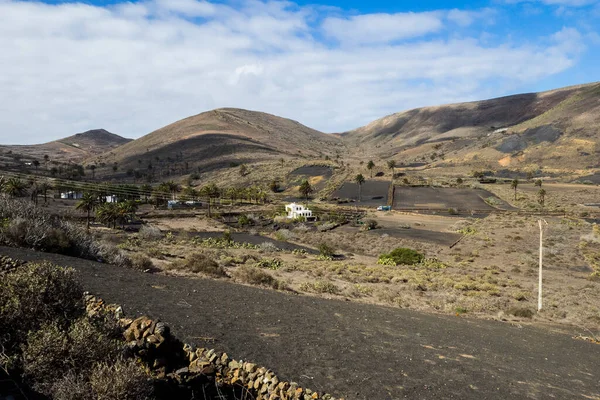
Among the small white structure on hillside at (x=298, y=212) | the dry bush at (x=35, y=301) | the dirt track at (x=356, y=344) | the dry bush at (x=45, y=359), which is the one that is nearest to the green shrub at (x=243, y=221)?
the small white structure on hillside at (x=298, y=212)

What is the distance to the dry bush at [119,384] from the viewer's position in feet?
17.1

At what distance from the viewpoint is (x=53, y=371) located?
5.81 meters

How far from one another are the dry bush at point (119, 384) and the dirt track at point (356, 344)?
259cm

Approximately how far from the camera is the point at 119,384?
5.23 meters

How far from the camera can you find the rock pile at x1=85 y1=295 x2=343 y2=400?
269 inches

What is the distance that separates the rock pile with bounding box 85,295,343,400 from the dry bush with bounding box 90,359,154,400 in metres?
1.36

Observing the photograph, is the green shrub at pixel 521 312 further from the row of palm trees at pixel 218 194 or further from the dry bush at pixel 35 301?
the row of palm trees at pixel 218 194

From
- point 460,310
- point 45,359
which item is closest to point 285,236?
point 460,310

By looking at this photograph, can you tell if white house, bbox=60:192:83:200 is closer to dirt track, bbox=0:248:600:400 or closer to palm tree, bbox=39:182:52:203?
palm tree, bbox=39:182:52:203

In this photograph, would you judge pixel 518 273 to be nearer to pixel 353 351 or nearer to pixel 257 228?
pixel 353 351

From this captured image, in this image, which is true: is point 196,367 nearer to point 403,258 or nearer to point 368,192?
point 403,258

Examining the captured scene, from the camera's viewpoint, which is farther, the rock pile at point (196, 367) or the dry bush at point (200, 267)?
the dry bush at point (200, 267)

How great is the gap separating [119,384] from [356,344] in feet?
19.8

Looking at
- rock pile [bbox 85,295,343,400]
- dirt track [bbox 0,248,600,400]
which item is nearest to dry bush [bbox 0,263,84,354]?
rock pile [bbox 85,295,343,400]
